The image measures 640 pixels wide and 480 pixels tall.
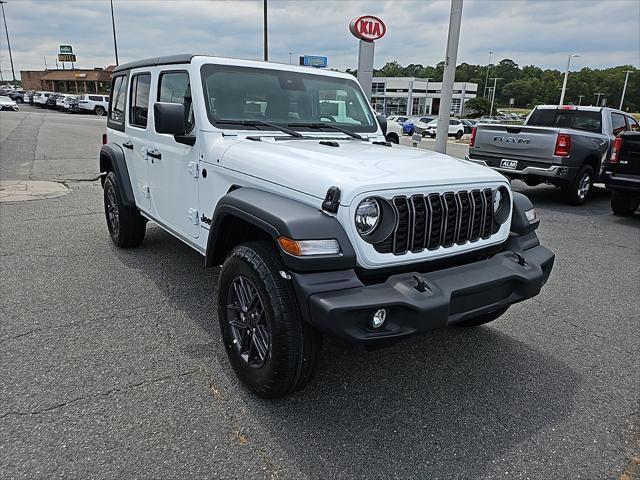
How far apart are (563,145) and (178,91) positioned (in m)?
7.07

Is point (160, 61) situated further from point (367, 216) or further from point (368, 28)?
point (368, 28)

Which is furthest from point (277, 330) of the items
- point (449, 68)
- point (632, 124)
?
point (632, 124)

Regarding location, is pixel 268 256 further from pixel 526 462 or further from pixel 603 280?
pixel 603 280

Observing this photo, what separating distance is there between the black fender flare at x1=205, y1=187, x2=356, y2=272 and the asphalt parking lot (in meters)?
0.96

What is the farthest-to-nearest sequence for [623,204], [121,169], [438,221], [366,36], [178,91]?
[366,36], [623,204], [121,169], [178,91], [438,221]

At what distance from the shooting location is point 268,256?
2.56 meters

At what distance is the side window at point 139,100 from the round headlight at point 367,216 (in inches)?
114

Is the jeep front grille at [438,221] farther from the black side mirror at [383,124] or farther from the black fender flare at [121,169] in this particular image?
the black fender flare at [121,169]

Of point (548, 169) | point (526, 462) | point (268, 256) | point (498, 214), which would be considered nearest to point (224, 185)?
point (268, 256)

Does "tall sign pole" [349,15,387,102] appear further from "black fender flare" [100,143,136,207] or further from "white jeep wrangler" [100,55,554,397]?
"white jeep wrangler" [100,55,554,397]

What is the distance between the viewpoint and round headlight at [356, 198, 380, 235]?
2.42 metres

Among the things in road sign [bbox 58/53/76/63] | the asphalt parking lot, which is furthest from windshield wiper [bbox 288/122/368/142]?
road sign [bbox 58/53/76/63]

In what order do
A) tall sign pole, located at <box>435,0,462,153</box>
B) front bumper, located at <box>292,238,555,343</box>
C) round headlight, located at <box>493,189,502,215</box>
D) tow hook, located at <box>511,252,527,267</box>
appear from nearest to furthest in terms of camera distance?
front bumper, located at <box>292,238,555,343</box> < tow hook, located at <box>511,252,527,267</box> < round headlight, located at <box>493,189,502,215</box> < tall sign pole, located at <box>435,0,462,153</box>

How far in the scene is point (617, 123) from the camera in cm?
1003
